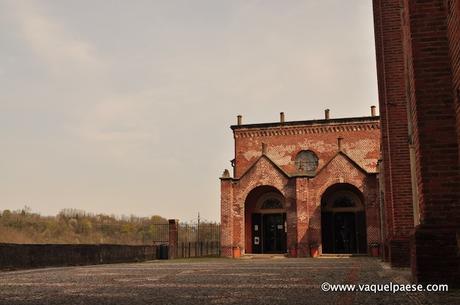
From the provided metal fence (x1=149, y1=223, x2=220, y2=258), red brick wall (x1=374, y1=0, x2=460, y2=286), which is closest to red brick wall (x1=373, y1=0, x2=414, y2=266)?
red brick wall (x1=374, y1=0, x2=460, y2=286)

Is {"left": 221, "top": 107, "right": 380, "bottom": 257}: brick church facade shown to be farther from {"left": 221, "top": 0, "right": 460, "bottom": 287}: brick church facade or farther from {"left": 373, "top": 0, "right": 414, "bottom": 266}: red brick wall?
{"left": 373, "top": 0, "right": 414, "bottom": 266}: red brick wall

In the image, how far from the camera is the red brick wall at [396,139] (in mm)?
11836

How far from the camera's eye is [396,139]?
12391 millimetres

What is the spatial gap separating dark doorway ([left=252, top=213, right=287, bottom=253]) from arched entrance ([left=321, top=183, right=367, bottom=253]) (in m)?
2.51

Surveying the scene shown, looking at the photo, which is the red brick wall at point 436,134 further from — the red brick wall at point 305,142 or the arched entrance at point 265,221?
the red brick wall at point 305,142

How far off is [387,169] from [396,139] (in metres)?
1.81

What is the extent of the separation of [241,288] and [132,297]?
5.66 feet

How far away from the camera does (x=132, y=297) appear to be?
6.25 m

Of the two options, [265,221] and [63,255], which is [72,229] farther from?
[63,255]

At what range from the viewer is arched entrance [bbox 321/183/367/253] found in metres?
28.2

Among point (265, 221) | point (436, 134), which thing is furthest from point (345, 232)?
point (436, 134)

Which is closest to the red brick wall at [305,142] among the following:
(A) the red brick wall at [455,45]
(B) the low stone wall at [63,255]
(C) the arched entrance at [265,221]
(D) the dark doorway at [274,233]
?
(C) the arched entrance at [265,221]

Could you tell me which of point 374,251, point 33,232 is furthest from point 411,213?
point 33,232

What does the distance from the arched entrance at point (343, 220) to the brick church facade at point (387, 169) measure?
6 centimetres
